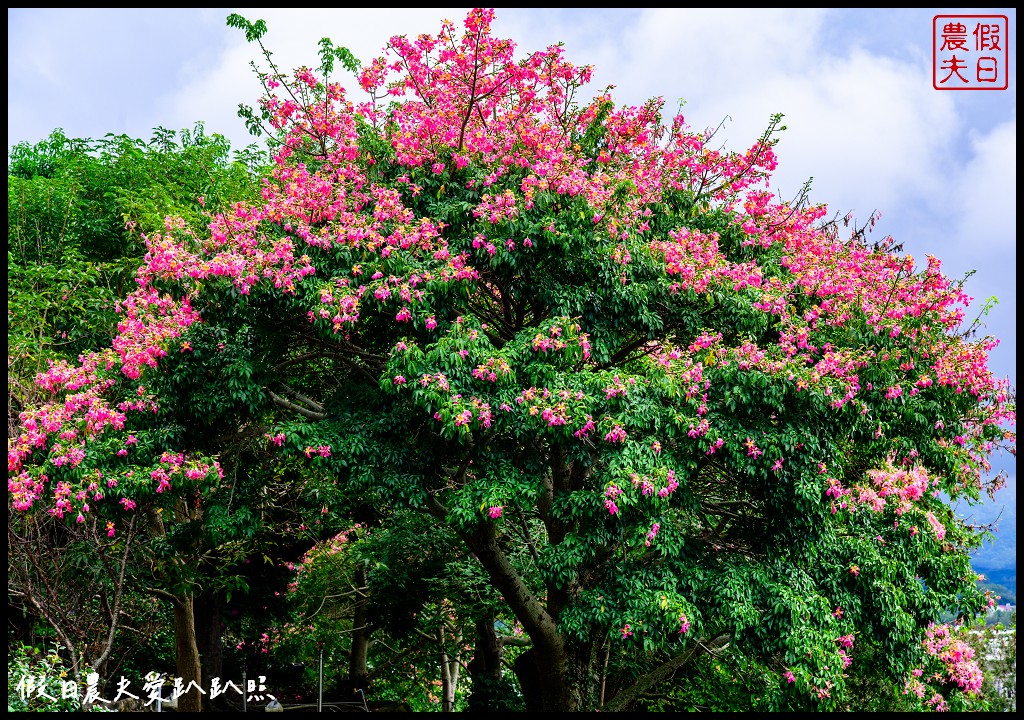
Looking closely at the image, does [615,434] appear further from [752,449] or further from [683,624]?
[683,624]

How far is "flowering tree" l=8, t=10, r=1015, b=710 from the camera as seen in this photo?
8.84 m

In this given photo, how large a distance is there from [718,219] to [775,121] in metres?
1.35

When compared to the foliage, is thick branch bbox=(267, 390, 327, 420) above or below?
above

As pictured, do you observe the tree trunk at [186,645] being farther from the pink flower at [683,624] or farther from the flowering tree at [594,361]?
the pink flower at [683,624]

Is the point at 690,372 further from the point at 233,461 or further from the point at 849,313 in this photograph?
the point at 233,461

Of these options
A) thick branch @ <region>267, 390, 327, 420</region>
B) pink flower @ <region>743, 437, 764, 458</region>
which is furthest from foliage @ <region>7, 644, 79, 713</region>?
pink flower @ <region>743, 437, 764, 458</region>

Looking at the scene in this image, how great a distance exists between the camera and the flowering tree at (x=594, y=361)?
884 cm

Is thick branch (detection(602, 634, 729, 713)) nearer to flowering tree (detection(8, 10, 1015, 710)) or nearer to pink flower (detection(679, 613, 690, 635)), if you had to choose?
flowering tree (detection(8, 10, 1015, 710))

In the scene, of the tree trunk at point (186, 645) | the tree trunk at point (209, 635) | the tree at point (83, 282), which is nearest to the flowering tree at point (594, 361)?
the tree at point (83, 282)

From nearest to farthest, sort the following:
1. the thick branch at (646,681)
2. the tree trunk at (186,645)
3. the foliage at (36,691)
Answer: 1. the foliage at (36,691)
2. the thick branch at (646,681)
3. the tree trunk at (186,645)

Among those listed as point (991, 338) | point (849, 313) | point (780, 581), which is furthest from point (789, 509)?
point (991, 338)

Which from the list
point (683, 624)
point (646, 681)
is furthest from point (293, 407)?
point (646, 681)

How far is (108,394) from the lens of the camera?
10164mm

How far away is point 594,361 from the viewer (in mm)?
9695
